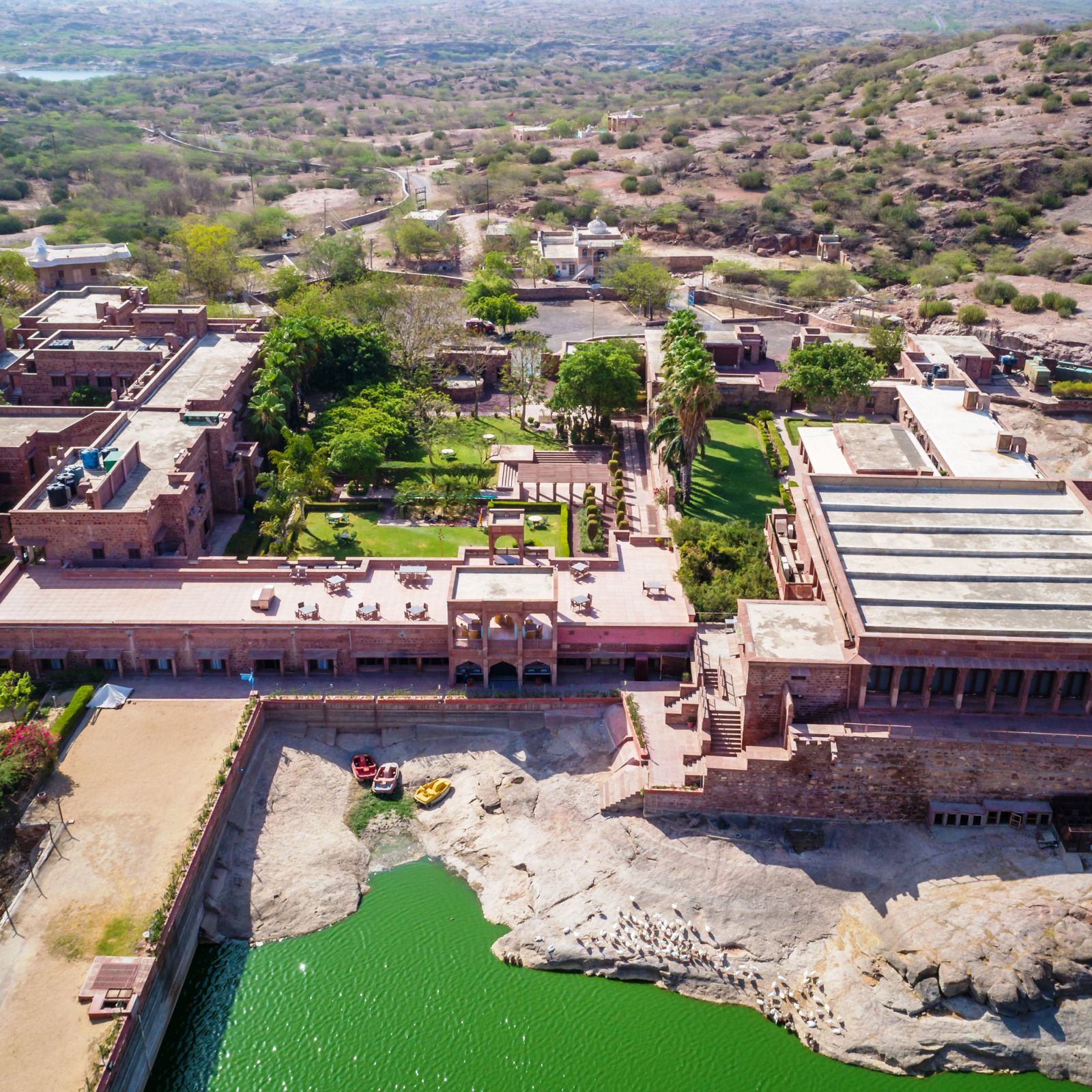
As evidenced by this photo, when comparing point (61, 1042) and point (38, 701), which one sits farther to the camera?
point (38, 701)

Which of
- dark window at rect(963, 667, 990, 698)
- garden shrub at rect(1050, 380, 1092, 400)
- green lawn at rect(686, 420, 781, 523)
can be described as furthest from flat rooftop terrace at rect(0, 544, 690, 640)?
garden shrub at rect(1050, 380, 1092, 400)

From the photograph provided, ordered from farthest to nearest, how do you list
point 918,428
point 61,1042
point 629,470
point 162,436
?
point 629,470
point 918,428
point 162,436
point 61,1042

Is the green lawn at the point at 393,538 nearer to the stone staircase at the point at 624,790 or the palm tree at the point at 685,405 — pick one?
the palm tree at the point at 685,405

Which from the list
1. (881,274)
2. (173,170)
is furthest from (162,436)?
(173,170)

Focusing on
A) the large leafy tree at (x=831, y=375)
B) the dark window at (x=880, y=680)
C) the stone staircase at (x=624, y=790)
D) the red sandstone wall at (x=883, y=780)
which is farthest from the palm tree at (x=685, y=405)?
the red sandstone wall at (x=883, y=780)

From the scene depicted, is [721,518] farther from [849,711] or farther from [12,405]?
[12,405]

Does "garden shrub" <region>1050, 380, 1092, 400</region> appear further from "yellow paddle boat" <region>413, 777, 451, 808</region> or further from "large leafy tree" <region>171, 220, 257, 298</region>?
"large leafy tree" <region>171, 220, 257, 298</region>
